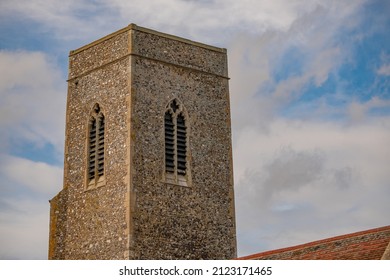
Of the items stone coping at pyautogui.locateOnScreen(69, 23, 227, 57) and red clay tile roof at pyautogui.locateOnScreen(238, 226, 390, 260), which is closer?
red clay tile roof at pyautogui.locateOnScreen(238, 226, 390, 260)

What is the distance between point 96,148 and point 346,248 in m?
12.9

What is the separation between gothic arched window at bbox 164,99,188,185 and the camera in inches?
1083

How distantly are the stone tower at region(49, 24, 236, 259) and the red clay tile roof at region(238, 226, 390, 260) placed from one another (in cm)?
833

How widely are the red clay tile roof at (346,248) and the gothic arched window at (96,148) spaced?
1010 centimetres

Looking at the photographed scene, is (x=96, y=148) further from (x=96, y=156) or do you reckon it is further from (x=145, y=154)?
(x=145, y=154)

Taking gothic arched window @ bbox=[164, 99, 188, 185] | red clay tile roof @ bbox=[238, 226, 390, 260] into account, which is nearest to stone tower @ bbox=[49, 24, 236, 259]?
gothic arched window @ bbox=[164, 99, 188, 185]

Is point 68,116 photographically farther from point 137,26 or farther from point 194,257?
point 194,257

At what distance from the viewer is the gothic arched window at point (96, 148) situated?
2778 cm

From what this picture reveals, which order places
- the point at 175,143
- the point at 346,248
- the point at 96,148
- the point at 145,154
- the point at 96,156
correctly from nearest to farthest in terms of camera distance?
the point at 346,248
the point at 145,154
the point at 175,143
the point at 96,156
the point at 96,148

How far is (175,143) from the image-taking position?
1090 inches

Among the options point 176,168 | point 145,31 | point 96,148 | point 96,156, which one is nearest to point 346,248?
point 176,168

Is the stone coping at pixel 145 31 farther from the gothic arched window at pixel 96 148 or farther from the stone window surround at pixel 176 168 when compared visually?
the gothic arched window at pixel 96 148

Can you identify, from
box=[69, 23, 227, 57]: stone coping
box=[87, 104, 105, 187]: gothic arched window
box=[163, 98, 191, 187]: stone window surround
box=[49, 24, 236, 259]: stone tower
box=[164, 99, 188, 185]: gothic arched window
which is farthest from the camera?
box=[69, 23, 227, 57]: stone coping

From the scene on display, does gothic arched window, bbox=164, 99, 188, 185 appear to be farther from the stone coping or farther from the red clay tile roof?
the red clay tile roof
